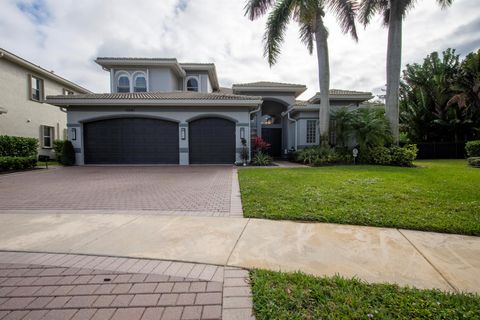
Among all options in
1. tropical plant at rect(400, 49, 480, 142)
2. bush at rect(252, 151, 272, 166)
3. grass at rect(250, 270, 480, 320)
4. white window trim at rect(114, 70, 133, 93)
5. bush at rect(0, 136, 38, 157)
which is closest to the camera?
grass at rect(250, 270, 480, 320)

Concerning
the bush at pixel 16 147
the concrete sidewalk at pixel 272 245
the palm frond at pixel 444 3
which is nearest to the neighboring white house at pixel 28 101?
the bush at pixel 16 147

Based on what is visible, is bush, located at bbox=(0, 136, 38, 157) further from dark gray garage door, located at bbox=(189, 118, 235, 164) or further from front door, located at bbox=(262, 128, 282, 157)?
front door, located at bbox=(262, 128, 282, 157)

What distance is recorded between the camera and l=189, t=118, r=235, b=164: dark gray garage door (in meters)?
14.0

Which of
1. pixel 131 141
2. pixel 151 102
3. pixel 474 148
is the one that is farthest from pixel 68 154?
pixel 474 148

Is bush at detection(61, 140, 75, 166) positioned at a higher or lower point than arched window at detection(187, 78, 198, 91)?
lower

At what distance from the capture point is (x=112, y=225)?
3.96 meters

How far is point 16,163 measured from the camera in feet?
36.4

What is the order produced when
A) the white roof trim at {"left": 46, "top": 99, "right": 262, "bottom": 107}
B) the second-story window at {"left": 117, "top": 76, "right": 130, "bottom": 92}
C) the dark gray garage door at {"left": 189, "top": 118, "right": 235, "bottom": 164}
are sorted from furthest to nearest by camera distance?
the second-story window at {"left": 117, "top": 76, "right": 130, "bottom": 92} → the dark gray garage door at {"left": 189, "top": 118, "right": 235, "bottom": 164} → the white roof trim at {"left": 46, "top": 99, "right": 262, "bottom": 107}

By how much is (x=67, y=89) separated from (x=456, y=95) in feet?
103

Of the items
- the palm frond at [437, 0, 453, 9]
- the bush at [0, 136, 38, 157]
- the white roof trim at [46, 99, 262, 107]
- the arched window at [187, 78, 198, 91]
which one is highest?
the palm frond at [437, 0, 453, 9]

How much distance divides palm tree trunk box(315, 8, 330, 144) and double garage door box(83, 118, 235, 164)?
5422mm

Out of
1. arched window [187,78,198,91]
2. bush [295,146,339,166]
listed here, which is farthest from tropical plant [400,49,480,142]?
arched window [187,78,198,91]

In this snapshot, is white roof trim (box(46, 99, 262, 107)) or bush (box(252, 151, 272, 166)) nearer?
white roof trim (box(46, 99, 262, 107))

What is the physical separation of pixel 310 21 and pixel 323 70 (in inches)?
107
